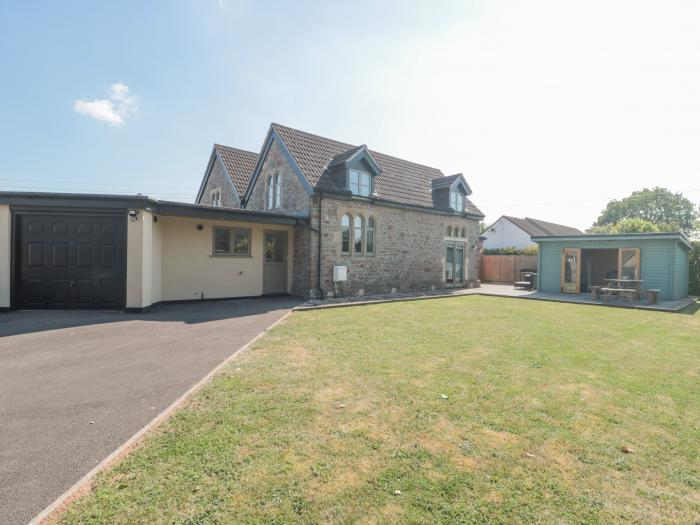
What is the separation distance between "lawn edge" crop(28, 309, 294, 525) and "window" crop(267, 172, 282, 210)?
1208 cm

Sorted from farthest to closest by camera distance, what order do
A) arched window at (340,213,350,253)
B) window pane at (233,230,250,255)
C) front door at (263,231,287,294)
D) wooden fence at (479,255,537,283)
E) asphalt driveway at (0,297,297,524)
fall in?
wooden fence at (479,255,537,283) → arched window at (340,213,350,253) → front door at (263,231,287,294) → window pane at (233,230,250,255) → asphalt driveway at (0,297,297,524)

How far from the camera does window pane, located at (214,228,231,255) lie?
45.1 feet

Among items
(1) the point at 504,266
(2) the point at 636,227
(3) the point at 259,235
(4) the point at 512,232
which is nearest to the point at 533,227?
(4) the point at 512,232

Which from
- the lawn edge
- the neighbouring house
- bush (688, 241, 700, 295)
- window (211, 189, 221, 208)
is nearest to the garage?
the lawn edge

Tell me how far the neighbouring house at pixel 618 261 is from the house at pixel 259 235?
14.1ft

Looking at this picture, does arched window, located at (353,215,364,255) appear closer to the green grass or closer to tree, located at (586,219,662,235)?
the green grass

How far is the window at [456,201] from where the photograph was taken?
19.9 metres

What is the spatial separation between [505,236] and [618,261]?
2100 cm

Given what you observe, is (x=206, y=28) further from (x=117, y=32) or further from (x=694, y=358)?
(x=694, y=358)

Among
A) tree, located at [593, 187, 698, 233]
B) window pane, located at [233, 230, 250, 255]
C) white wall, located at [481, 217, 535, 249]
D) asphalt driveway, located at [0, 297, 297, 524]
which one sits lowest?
asphalt driveway, located at [0, 297, 297, 524]

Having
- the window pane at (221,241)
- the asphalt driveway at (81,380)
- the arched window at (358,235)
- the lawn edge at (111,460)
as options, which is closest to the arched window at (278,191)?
the window pane at (221,241)

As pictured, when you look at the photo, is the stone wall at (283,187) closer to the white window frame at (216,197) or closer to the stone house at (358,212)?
the stone house at (358,212)

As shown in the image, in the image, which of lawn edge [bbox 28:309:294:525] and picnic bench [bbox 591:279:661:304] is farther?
picnic bench [bbox 591:279:661:304]

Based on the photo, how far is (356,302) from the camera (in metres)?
13.1
